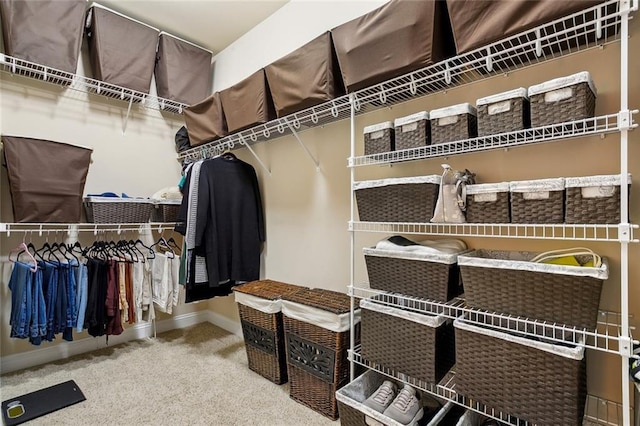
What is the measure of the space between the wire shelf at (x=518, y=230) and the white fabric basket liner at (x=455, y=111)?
19.2 inches

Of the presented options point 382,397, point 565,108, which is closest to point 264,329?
point 382,397

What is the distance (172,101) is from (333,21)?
5.61ft

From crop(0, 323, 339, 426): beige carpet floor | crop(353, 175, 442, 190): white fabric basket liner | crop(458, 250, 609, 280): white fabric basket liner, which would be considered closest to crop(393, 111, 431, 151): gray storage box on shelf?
crop(353, 175, 442, 190): white fabric basket liner

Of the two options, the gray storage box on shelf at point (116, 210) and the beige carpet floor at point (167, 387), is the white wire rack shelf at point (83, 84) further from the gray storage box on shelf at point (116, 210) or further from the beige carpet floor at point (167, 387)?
the beige carpet floor at point (167, 387)

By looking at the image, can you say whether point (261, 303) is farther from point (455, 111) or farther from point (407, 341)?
point (455, 111)

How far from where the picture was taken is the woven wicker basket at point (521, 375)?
109 cm

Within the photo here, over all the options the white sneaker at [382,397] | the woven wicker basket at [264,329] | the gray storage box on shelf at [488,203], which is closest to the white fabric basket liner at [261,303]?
the woven wicker basket at [264,329]

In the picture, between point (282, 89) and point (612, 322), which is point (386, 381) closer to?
point (612, 322)

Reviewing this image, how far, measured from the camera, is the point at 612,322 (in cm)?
128

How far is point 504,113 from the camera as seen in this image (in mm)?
1285

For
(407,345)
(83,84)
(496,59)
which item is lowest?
(407,345)

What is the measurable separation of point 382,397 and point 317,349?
1.50 ft

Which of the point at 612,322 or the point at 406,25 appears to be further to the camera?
the point at 406,25

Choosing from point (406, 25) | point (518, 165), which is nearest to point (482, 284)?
point (518, 165)
